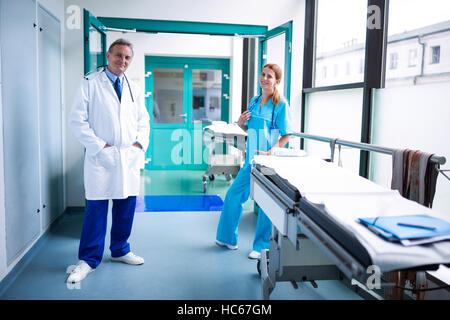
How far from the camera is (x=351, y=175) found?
170cm

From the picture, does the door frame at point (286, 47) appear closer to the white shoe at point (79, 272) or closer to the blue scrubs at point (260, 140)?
the blue scrubs at point (260, 140)

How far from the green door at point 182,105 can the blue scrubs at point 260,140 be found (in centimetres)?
405

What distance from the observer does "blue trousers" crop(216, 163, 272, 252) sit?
275cm

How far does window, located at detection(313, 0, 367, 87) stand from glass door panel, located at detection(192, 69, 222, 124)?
3145 mm

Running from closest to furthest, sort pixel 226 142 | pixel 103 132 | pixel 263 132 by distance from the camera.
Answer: pixel 103 132 < pixel 263 132 < pixel 226 142

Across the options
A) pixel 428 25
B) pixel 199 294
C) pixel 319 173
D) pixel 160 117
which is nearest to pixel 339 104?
pixel 428 25

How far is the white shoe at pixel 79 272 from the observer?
7.78ft

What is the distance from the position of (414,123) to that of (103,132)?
202 cm

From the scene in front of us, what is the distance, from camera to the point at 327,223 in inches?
43.8

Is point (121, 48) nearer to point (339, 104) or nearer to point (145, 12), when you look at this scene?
point (145, 12)

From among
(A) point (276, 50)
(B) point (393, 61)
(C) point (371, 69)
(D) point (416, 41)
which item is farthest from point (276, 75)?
(A) point (276, 50)

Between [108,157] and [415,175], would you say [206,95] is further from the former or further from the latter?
[415,175]
